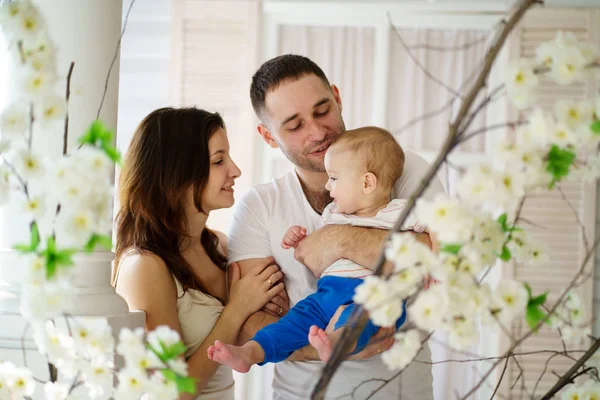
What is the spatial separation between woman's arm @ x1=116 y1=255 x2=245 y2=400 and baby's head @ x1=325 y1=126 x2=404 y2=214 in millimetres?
493

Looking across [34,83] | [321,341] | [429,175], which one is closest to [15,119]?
[34,83]

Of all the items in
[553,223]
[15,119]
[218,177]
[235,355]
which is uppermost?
[15,119]

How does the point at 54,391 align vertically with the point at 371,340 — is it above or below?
above

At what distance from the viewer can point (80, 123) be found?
1.59m

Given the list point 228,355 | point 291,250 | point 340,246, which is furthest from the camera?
point 291,250

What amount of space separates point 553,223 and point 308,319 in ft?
8.49

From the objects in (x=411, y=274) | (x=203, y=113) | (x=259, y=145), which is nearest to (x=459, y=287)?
(x=411, y=274)

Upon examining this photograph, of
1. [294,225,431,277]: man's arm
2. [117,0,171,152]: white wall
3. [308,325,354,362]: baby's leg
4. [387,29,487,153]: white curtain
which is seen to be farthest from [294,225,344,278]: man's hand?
[117,0,171,152]: white wall

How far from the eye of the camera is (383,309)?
881mm

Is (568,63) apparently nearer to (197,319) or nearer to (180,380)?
(180,380)

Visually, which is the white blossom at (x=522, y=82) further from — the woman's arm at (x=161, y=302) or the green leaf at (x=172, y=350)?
the woman's arm at (x=161, y=302)

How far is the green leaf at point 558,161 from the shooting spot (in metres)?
0.87

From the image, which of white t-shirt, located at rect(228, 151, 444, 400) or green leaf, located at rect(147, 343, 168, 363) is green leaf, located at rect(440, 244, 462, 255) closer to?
green leaf, located at rect(147, 343, 168, 363)

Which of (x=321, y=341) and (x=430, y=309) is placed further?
(x=321, y=341)
